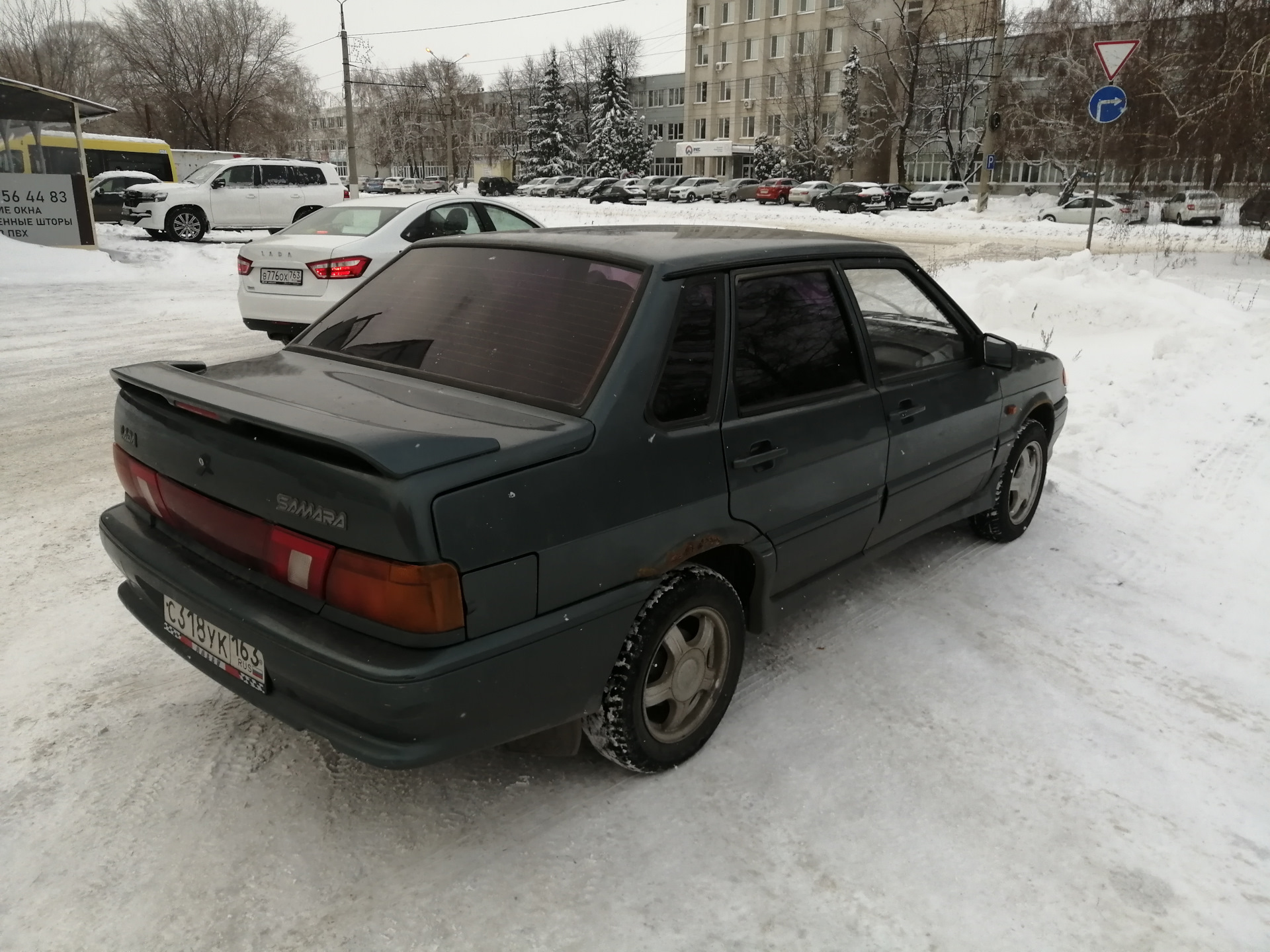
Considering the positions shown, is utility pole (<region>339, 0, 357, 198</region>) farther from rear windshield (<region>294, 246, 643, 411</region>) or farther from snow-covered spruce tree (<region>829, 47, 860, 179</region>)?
snow-covered spruce tree (<region>829, 47, 860, 179</region>)

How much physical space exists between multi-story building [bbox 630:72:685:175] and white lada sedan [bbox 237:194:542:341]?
7380cm

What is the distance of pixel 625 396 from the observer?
2.56 metres

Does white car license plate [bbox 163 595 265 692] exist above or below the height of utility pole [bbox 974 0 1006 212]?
below

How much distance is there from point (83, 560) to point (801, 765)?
3428 millimetres

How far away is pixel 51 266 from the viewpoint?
14797 mm

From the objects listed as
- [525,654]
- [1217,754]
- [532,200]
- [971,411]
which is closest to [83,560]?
[525,654]

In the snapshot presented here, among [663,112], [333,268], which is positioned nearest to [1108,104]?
[333,268]

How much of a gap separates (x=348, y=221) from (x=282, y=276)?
3.95 feet

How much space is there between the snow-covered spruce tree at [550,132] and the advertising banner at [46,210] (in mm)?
62317

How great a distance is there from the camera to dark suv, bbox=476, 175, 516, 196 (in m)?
62.8

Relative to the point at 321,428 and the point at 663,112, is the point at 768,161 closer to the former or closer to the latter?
the point at 663,112

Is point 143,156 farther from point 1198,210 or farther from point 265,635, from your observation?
point 1198,210

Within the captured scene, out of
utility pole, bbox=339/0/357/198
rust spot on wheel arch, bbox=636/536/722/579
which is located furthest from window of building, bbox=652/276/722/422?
utility pole, bbox=339/0/357/198

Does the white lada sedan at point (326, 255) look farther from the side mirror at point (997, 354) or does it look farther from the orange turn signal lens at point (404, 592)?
the orange turn signal lens at point (404, 592)
